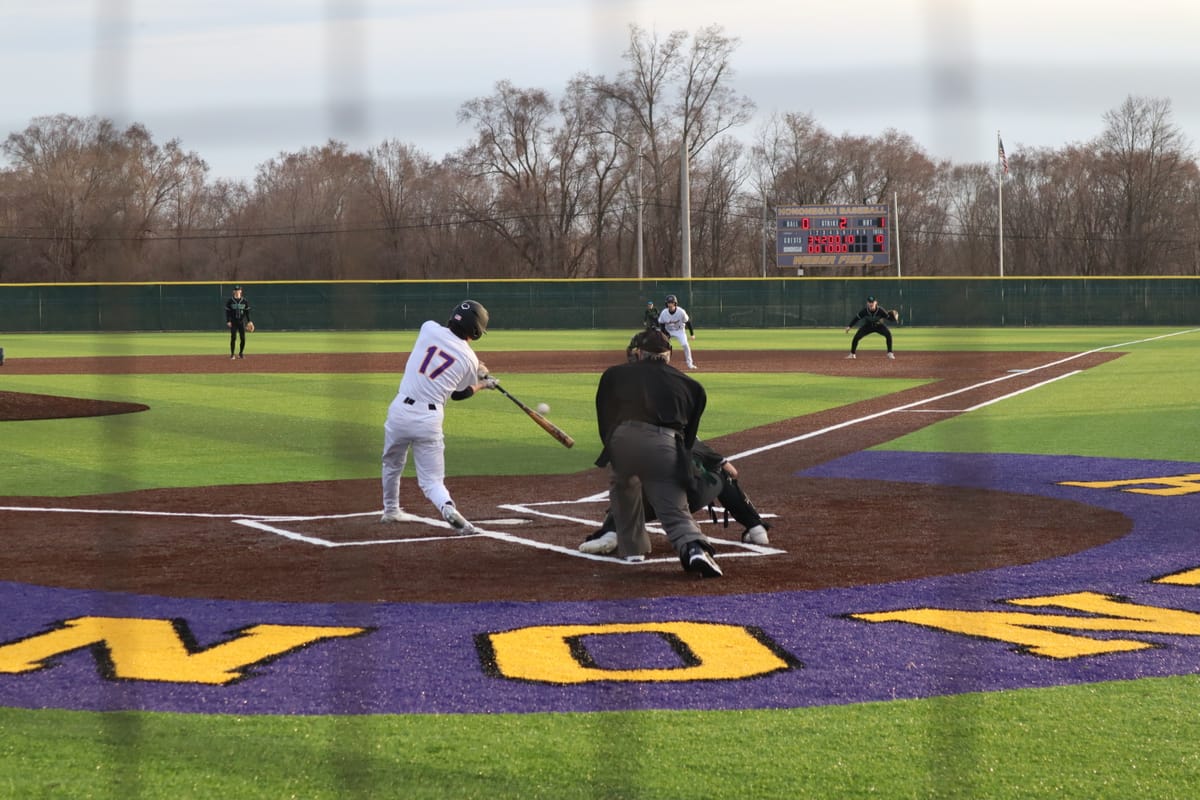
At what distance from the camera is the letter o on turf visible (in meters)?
5.72

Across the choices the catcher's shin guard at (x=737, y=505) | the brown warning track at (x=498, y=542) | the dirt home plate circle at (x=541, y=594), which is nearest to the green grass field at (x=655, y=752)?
the dirt home plate circle at (x=541, y=594)

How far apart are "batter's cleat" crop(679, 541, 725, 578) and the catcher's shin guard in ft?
3.74

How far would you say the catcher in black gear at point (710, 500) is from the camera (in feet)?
27.8

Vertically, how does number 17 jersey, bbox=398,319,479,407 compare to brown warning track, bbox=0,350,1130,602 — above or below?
above

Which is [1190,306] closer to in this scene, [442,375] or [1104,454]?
[1104,454]

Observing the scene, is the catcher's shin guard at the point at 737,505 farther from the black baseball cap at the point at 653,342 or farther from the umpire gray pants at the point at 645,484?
the black baseball cap at the point at 653,342

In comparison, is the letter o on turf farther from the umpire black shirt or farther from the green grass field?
the umpire black shirt

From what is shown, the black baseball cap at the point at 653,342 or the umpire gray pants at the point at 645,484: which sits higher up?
the black baseball cap at the point at 653,342

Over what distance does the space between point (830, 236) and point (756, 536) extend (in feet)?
177

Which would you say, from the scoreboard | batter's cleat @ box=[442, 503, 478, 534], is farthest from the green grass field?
the scoreboard

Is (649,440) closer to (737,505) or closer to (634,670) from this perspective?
(737,505)

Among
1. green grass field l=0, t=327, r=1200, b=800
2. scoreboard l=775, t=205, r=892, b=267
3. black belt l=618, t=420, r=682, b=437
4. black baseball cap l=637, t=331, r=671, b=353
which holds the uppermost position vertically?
scoreboard l=775, t=205, r=892, b=267

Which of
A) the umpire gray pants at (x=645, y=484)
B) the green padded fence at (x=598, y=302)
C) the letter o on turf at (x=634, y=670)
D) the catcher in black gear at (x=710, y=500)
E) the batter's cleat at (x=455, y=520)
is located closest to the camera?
the letter o on turf at (x=634, y=670)

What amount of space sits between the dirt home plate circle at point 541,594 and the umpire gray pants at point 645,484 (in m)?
0.26
